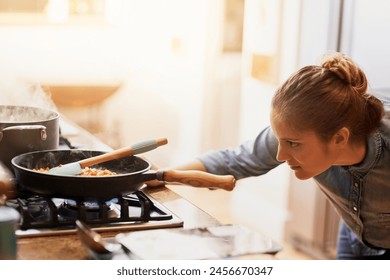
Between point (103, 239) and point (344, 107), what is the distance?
0.60 m

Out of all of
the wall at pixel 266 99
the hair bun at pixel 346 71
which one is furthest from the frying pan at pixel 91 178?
the wall at pixel 266 99

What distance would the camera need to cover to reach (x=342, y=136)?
1483mm

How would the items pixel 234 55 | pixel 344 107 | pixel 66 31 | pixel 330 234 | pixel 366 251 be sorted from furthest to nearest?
Answer: 1. pixel 234 55
2. pixel 66 31
3. pixel 330 234
4. pixel 366 251
5. pixel 344 107

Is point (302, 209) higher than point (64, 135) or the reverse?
the reverse

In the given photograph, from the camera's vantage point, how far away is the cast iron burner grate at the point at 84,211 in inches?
45.9

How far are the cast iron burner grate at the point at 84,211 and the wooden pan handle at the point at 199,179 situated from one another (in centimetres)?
6

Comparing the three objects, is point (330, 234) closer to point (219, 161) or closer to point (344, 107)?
point (219, 161)

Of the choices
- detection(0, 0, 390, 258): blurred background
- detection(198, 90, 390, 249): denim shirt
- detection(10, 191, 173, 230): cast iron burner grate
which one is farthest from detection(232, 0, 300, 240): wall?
detection(10, 191, 173, 230): cast iron burner grate

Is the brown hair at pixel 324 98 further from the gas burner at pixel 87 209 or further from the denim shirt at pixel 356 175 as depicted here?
the gas burner at pixel 87 209

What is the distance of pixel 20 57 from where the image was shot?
2.96m

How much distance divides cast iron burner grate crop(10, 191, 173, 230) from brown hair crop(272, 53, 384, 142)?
361mm

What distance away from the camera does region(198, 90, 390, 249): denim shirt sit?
1540 millimetres

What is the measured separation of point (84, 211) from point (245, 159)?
0.62 metres

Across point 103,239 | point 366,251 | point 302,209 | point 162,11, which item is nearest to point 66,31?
point 162,11
